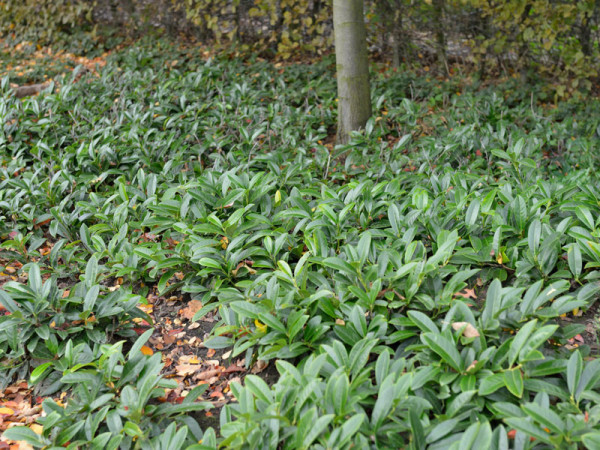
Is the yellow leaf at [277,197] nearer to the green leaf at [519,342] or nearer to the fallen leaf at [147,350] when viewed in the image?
the fallen leaf at [147,350]

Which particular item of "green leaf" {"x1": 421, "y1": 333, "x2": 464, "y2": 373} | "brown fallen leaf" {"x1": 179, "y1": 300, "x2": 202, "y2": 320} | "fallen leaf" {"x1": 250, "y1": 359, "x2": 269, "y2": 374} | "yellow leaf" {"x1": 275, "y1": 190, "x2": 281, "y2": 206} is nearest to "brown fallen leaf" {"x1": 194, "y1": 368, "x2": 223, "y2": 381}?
"fallen leaf" {"x1": 250, "y1": 359, "x2": 269, "y2": 374}

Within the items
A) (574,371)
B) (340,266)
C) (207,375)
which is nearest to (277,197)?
(340,266)

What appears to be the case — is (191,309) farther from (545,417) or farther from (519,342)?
(545,417)

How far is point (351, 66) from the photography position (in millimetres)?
5152

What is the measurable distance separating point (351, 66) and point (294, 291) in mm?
3313

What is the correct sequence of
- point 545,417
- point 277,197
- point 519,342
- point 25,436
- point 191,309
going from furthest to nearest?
1. point 277,197
2. point 191,309
3. point 25,436
4. point 519,342
5. point 545,417

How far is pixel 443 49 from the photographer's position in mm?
7223

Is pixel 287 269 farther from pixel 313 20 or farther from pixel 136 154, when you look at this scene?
pixel 313 20

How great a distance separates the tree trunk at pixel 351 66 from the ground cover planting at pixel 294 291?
0.80 ft

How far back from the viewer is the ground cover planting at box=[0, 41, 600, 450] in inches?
74.8

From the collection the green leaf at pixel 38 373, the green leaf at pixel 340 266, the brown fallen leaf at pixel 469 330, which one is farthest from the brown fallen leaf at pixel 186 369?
the brown fallen leaf at pixel 469 330

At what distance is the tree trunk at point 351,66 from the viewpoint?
5.00 metres

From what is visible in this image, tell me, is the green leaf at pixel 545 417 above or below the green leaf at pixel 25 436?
above

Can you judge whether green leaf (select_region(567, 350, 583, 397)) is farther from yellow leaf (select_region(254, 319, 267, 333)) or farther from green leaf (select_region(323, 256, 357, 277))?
yellow leaf (select_region(254, 319, 267, 333))
